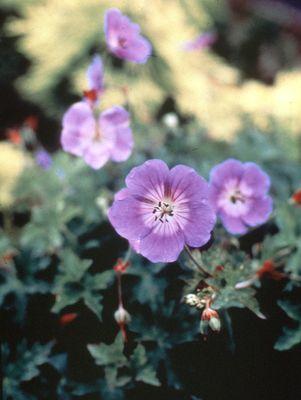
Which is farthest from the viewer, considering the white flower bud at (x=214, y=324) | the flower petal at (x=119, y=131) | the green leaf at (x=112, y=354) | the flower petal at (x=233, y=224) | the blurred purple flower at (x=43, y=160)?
the blurred purple flower at (x=43, y=160)

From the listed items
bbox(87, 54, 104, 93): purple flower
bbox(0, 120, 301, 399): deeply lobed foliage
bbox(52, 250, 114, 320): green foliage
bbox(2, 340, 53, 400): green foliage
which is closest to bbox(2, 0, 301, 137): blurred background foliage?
bbox(87, 54, 104, 93): purple flower

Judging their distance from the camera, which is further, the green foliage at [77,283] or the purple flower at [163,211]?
the green foliage at [77,283]

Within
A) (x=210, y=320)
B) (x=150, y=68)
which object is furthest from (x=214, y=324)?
(x=150, y=68)

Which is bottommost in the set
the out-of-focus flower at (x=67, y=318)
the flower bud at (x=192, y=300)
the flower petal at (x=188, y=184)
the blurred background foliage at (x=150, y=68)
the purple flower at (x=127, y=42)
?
the out-of-focus flower at (x=67, y=318)

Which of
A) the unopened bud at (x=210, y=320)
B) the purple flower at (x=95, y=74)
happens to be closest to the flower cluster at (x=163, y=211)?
the unopened bud at (x=210, y=320)

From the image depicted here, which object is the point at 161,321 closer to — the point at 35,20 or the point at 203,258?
the point at 203,258

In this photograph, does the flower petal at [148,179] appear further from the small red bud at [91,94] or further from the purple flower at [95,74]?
the purple flower at [95,74]
